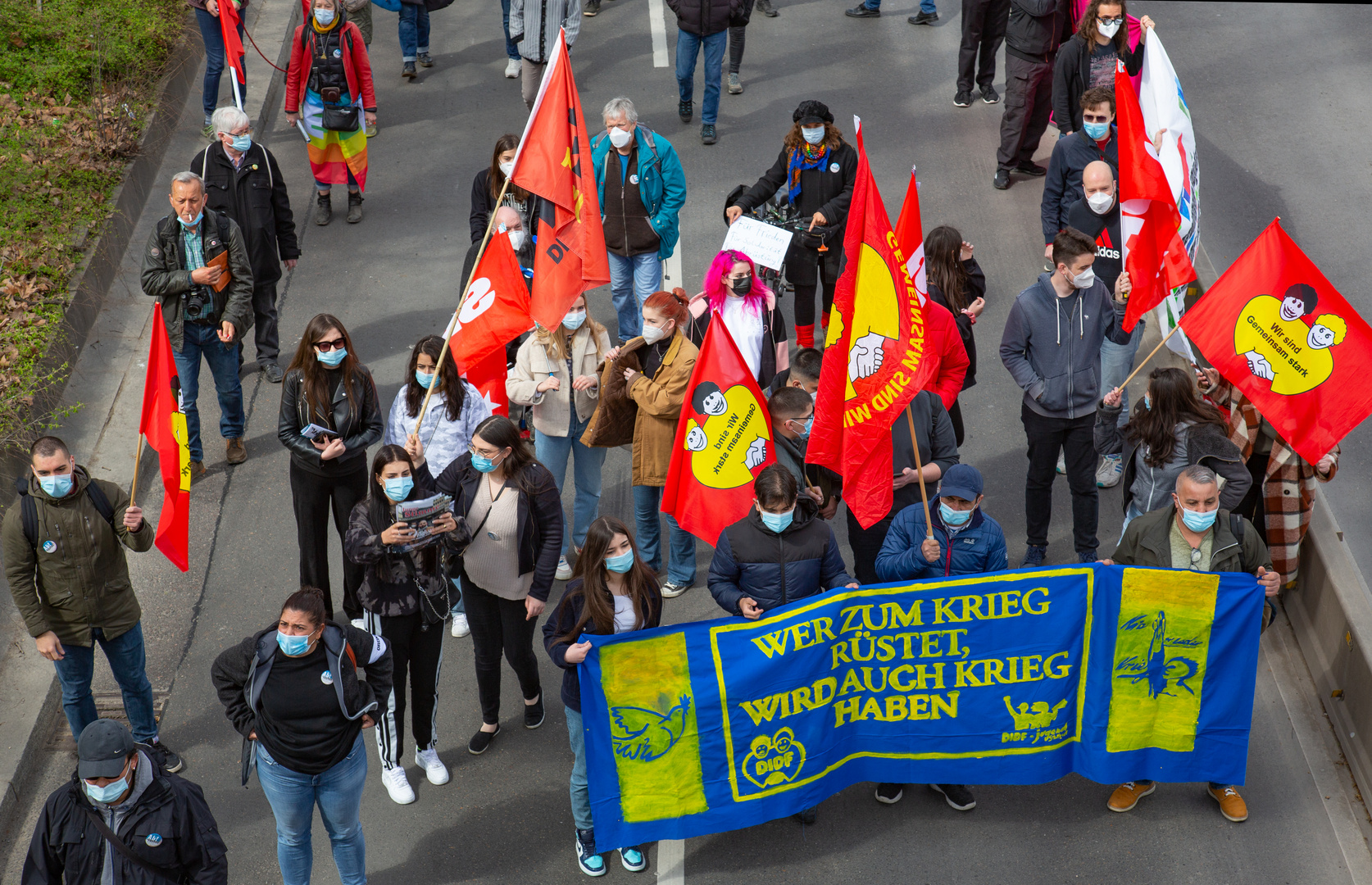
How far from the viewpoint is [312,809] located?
611 cm

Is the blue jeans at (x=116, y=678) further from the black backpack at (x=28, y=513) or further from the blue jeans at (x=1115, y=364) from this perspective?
the blue jeans at (x=1115, y=364)

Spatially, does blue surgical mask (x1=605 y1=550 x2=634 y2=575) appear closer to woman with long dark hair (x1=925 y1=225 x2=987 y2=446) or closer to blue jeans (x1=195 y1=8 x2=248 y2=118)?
woman with long dark hair (x1=925 y1=225 x2=987 y2=446)

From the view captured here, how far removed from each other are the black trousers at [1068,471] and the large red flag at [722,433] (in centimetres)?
193

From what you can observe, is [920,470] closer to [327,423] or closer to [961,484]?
[961,484]

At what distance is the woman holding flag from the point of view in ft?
38.4

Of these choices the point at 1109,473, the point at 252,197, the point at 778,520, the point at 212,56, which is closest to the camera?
the point at 778,520

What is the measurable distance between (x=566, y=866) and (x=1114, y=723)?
293 centimetres

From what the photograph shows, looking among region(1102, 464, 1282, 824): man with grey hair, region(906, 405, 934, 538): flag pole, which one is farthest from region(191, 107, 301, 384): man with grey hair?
region(1102, 464, 1282, 824): man with grey hair

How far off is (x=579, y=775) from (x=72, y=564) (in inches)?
112

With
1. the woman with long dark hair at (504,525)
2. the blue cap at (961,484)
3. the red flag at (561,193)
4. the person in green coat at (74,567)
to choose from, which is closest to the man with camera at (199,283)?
the person in green coat at (74,567)

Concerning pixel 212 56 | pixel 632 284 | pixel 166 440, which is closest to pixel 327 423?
pixel 166 440

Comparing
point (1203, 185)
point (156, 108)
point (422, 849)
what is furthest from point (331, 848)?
point (1203, 185)

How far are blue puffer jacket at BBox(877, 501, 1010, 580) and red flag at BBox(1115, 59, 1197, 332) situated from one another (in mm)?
2381

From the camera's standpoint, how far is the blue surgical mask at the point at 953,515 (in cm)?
655
